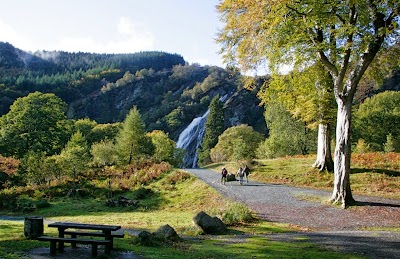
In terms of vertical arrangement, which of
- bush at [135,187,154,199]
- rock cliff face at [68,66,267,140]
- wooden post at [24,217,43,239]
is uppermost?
rock cliff face at [68,66,267,140]

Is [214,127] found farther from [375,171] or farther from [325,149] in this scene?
[375,171]

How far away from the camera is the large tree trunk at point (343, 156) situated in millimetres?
18047

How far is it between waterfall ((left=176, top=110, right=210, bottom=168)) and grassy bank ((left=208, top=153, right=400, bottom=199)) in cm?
5684

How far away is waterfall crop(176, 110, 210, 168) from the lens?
8994cm

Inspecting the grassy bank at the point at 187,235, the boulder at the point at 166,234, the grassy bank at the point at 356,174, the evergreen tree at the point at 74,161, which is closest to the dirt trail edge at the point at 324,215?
the grassy bank at the point at 187,235

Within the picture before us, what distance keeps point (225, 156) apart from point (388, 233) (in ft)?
170

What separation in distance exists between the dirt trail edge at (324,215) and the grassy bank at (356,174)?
1.91 meters

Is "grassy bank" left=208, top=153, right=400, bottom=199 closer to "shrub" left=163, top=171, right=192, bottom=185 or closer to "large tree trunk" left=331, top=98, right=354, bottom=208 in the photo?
"large tree trunk" left=331, top=98, right=354, bottom=208

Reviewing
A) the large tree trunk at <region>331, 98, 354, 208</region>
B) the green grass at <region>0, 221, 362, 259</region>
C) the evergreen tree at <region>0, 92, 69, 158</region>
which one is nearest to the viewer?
the green grass at <region>0, 221, 362, 259</region>

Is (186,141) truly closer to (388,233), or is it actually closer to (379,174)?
(379,174)

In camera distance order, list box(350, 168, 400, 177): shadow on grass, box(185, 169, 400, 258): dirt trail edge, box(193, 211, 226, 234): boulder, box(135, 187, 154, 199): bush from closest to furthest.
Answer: box(185, 169, 400, 258): dirt trail edge, box(193, 211, 226, 234): boulder, box(350, 168, 400, 177): shadow on grass, box(135, 187, 154, 199): bush

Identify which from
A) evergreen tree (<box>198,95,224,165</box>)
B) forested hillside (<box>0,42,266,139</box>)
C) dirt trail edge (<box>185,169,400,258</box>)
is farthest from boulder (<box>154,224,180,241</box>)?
forested hillside (<box>0,42,266,139</box>)

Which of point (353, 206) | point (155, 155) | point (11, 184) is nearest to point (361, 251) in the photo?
point (353, 206)

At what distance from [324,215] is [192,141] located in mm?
79982
